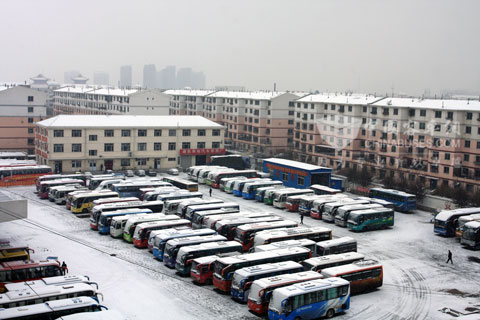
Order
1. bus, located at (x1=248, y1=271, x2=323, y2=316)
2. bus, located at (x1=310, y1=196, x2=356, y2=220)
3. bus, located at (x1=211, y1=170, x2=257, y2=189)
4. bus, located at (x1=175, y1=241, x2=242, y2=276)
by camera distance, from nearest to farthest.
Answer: bus, located at (x1=248, y1=271, x2=323, y2=316), bus, located at (x1=175, y1=241, x2=242, y2=276), bus, located at (x1=310, y1=196, x2=356, y2=220), bus, located at (x1=211, y1=170, x2=257, y2=189)

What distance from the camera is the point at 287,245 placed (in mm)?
18875

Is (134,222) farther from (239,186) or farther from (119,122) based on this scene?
(119,122)

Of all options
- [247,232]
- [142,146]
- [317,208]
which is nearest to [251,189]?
[317,208]

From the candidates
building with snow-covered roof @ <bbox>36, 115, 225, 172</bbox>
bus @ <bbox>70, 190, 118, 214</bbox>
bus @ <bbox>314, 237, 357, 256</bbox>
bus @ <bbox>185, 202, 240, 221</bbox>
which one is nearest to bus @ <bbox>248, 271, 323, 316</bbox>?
bus @ <bbox>314, 237, 357, 256</bbox>

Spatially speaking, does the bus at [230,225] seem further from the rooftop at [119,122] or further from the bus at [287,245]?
the rooftop at [119,122]

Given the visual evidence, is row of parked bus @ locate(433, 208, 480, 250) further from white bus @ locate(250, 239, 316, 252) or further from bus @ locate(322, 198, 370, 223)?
white bus @ locate(250, 239, 316, 252)

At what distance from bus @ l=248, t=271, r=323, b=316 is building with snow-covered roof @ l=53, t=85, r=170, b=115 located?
4128 centimetres

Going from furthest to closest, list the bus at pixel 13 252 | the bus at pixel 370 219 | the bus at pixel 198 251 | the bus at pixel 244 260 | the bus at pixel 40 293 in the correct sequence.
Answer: the bus at pixel 370 219 → the bus at pixel 13 252 → the bus at pixel 198 251 → the bus at pixel 244 260 → the bus at pixel 40 293

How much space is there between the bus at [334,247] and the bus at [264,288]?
3.97 meters

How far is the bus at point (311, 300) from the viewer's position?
13.9 m

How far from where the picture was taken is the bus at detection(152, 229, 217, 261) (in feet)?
62.4

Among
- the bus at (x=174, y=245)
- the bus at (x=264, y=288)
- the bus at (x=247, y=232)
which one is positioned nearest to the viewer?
the bus at (x=264, y=288)

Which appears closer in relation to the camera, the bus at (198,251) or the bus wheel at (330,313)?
the bus wheel at (330,313)

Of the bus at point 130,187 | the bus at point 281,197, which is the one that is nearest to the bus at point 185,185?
the bus at point 130,187
